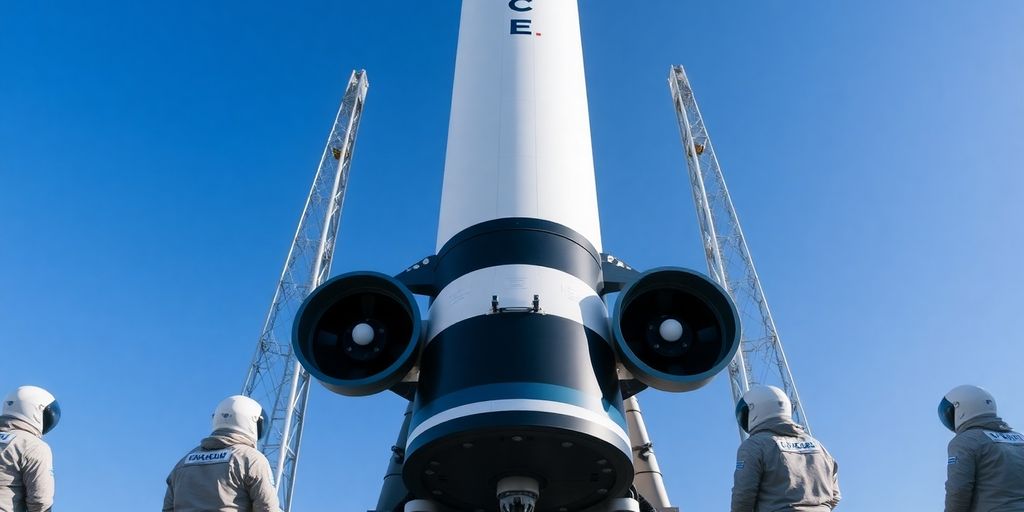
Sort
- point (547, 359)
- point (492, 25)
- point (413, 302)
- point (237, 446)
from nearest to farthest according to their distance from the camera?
1. point (237, 446)
2. point (547, 359)
3. point (413, 302)
4. point (492, 25)

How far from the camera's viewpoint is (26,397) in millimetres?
5922

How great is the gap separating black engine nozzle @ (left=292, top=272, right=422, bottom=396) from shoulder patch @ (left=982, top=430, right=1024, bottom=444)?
437 centimetres

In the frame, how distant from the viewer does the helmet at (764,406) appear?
18.6 ft

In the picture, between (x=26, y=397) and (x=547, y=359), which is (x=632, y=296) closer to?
(x=547, y=359)

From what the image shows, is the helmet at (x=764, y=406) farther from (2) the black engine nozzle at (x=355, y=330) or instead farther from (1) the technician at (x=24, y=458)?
(1) the technician at (x=24, y=458)

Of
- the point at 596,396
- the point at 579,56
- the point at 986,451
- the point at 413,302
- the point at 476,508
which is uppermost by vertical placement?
the point at 579,56

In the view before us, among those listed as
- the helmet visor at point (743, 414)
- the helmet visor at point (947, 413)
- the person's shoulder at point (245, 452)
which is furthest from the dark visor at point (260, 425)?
the helmet visor at point (947, 413)

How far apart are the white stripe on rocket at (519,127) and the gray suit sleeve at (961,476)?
3.88m

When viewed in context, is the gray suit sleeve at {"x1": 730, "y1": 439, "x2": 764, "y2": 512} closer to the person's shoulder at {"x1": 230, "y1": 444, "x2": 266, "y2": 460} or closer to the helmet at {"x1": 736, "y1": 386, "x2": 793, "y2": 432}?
the helmet at {"x1": 736, "y1": 386, "x2": 793, "y2": 432}

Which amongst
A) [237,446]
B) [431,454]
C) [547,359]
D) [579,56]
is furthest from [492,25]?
[237,446]

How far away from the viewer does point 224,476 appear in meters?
5.14

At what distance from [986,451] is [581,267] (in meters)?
3.64

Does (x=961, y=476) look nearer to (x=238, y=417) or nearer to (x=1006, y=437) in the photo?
(x=1006, y=437)

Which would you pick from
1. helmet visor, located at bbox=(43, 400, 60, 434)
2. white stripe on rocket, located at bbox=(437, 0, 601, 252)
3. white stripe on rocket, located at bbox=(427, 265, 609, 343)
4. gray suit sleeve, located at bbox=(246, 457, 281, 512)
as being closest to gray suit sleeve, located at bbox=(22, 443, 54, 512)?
helmet visor, located at bbox=(43, 400, 60, 434)
